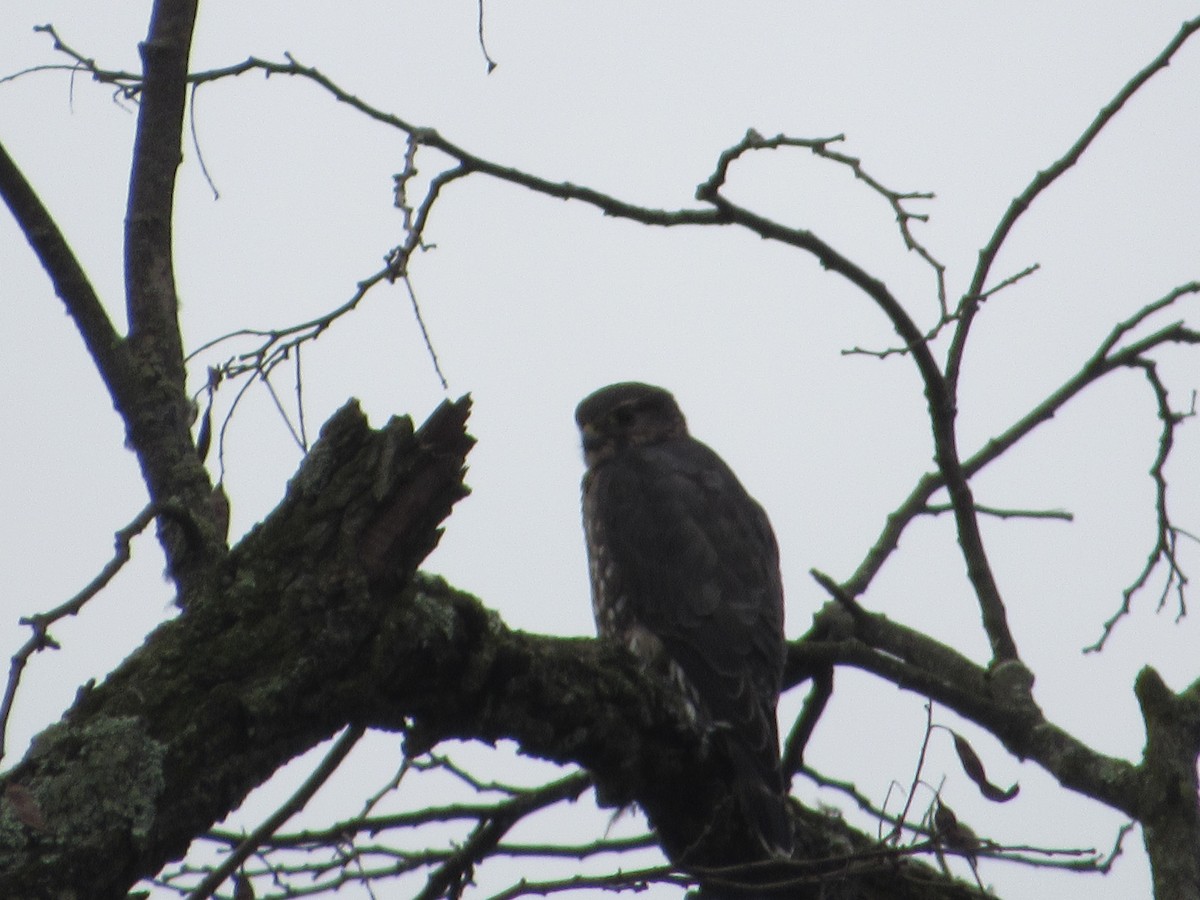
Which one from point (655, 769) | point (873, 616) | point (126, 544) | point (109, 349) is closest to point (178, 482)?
point (109, 349)

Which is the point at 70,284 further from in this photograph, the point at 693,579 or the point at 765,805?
the point at 693,579

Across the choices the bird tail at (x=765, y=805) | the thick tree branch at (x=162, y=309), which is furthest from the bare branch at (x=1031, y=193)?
the thick tree branch at (x=162, y=309)

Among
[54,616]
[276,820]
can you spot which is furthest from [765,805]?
[54,616]

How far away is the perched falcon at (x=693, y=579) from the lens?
4824mm

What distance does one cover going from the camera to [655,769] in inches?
129

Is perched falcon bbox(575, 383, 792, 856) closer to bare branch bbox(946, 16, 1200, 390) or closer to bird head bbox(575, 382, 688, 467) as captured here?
bird head bbox(575, 382, 688, 467)

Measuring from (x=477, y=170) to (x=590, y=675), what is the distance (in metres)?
1.32

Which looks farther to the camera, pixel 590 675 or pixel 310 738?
pixel 590 675

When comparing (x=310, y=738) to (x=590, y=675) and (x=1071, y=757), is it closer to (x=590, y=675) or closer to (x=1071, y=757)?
(x=590, y=675)

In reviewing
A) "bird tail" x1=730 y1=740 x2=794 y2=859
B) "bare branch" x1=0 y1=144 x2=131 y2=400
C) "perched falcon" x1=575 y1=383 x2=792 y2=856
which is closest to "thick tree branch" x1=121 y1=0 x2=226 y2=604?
"bare branch" x1=0 y1=144 x2=131 y2=400

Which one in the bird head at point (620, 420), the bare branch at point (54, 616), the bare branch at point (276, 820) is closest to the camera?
the bare branch at point (54, 616)

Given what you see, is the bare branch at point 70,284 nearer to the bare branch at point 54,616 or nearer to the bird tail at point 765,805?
the bare branch at point 54,616

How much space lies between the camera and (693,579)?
5.29 m

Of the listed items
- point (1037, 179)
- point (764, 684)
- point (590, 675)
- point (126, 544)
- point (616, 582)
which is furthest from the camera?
point (616, 582)
